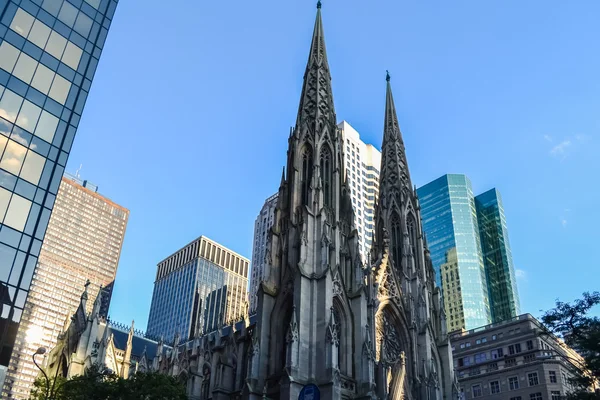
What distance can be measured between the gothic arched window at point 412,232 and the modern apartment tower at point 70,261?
94.3m

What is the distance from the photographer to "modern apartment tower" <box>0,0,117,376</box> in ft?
103

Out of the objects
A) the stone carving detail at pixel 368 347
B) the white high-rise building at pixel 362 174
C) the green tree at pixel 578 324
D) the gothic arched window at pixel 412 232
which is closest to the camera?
the green tree at pixel 578 324

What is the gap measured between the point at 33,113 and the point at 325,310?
75.9 feet

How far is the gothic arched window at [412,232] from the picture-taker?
58.0 metres

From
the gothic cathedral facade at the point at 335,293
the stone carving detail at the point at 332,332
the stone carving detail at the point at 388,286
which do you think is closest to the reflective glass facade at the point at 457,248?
the gothic cathedral facade at the point at 335,293

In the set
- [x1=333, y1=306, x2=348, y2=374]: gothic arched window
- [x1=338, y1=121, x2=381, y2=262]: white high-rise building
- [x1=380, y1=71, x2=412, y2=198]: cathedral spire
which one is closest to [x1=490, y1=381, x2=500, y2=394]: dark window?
[x1=380, y1=71, x2=412, y2=198]: cathedral spire

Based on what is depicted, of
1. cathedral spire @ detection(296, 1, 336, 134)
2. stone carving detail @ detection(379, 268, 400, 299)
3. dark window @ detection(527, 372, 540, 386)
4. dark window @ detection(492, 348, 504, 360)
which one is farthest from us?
dark window @ detection(492, 348, 504, 360)

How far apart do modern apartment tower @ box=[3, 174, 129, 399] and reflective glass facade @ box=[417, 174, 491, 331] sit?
8042 centimetres

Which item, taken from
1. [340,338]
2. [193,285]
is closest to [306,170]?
[340,338]

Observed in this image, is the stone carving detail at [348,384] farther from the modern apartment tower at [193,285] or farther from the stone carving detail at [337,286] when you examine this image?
the modern apartment tower at [193,285]

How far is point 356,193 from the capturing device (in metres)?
128

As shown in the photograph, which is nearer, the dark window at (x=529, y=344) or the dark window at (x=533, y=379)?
the dark window at (x=533, y=379)

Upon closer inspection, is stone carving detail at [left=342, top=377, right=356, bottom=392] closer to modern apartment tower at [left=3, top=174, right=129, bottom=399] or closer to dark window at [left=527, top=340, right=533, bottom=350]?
dark window at [left=527, top=340, right=533, bottom=350]

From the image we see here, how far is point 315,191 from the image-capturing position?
47.1 meters
